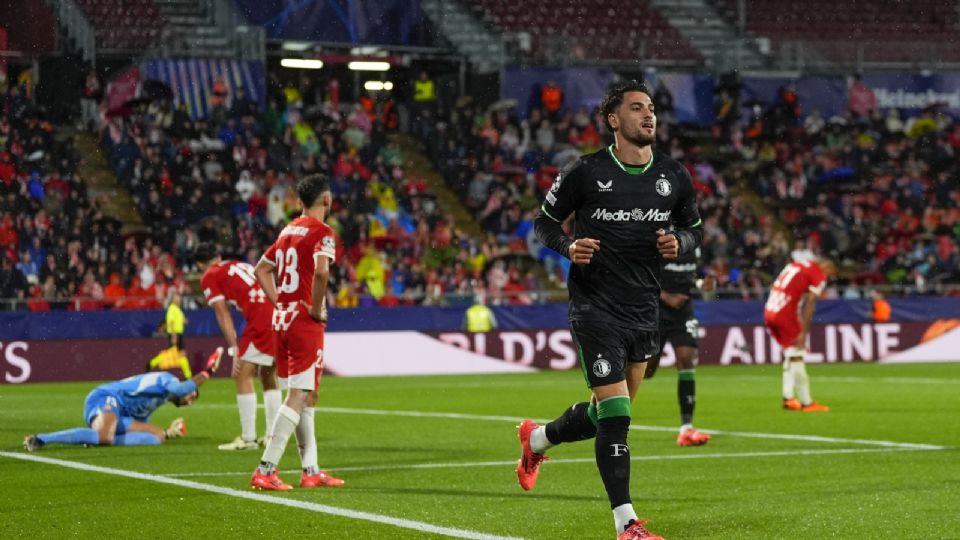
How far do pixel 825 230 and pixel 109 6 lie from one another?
724 inches

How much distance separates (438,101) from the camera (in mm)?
40969

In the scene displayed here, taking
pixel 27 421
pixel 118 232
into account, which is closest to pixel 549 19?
pixel 118 232

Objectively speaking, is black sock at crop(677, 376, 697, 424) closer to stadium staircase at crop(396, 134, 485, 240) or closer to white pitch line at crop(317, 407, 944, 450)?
white pitch line at crop(317, 407, 944, 450)

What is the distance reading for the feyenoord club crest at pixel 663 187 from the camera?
8.47m

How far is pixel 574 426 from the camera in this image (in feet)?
29.6

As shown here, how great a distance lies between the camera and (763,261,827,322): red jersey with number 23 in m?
20.3

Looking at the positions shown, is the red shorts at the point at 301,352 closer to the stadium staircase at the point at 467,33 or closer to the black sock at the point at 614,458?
the black sock at the point at 614,458

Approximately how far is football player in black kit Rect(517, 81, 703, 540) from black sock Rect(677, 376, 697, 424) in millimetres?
6134

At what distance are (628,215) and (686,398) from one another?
6.64 meters

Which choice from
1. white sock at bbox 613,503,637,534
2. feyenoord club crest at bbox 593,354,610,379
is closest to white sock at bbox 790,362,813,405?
feyenoord club crest at bbox 593,354,610,379

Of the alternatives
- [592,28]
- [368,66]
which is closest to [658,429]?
[368,66]

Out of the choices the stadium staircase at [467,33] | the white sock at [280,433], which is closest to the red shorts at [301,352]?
the white sock at [280,433]

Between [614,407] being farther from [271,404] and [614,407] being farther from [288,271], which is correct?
[271,404]

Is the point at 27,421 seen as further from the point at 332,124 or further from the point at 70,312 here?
the point at 332,124
